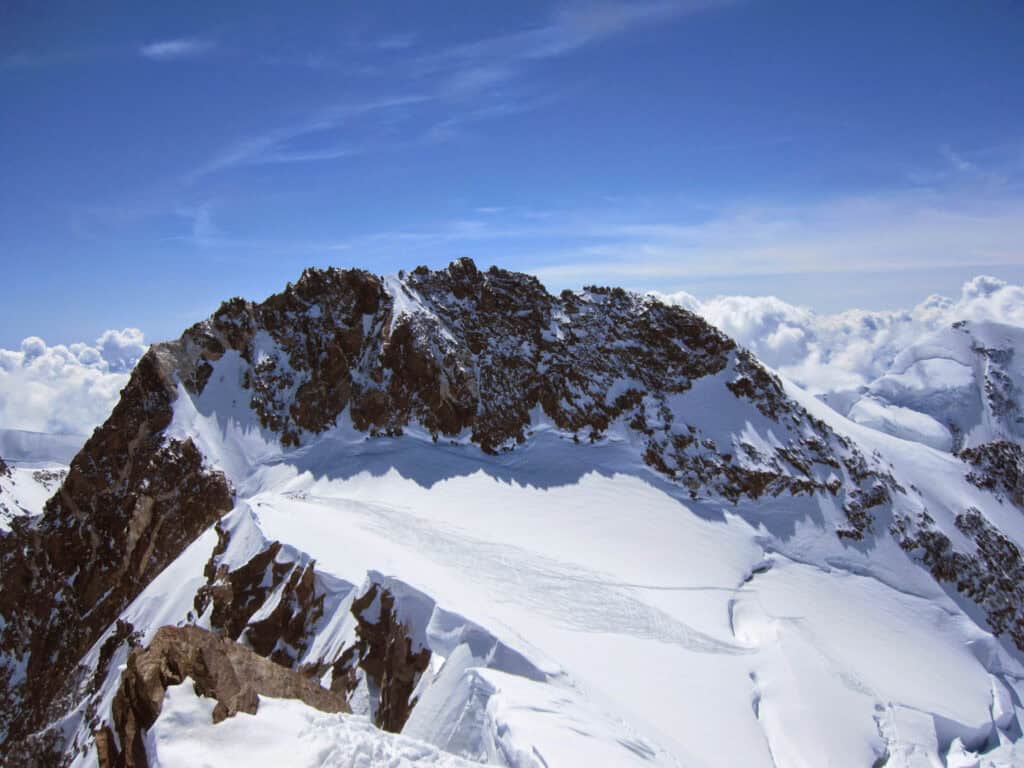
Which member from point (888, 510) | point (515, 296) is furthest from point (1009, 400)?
point (515, 296)

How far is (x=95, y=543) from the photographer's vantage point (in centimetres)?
4691

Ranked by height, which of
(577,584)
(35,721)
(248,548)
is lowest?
(35,721)

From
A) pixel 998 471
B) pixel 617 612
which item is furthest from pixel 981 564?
pixel 617 612

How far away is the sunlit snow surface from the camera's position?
52.9 ft

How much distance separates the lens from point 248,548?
108ft

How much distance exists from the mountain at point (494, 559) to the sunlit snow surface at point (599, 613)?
188 mm

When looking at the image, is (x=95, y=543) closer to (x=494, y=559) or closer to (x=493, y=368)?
(x=494, y=559)

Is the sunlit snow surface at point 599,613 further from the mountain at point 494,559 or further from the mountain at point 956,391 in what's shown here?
the mountain at point 956,391

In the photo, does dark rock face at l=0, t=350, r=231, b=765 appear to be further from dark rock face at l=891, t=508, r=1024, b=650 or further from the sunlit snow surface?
dark rock face at l=891, t=508, r=1024, b=650

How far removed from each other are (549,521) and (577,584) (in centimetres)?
982

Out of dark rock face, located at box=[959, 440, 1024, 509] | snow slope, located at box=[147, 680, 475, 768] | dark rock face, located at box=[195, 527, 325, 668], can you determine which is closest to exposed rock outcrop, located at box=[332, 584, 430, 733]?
dark rock face, located at box=[195, 527, 325, 668]

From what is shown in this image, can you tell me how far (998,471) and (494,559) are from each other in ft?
221

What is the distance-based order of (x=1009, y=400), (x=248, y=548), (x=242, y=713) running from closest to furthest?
(x=242, y=713) → (x=248, y=548) → (x=1009, y=400)

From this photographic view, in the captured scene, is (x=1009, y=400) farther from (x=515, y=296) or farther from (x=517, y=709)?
(x=517, y=709)
